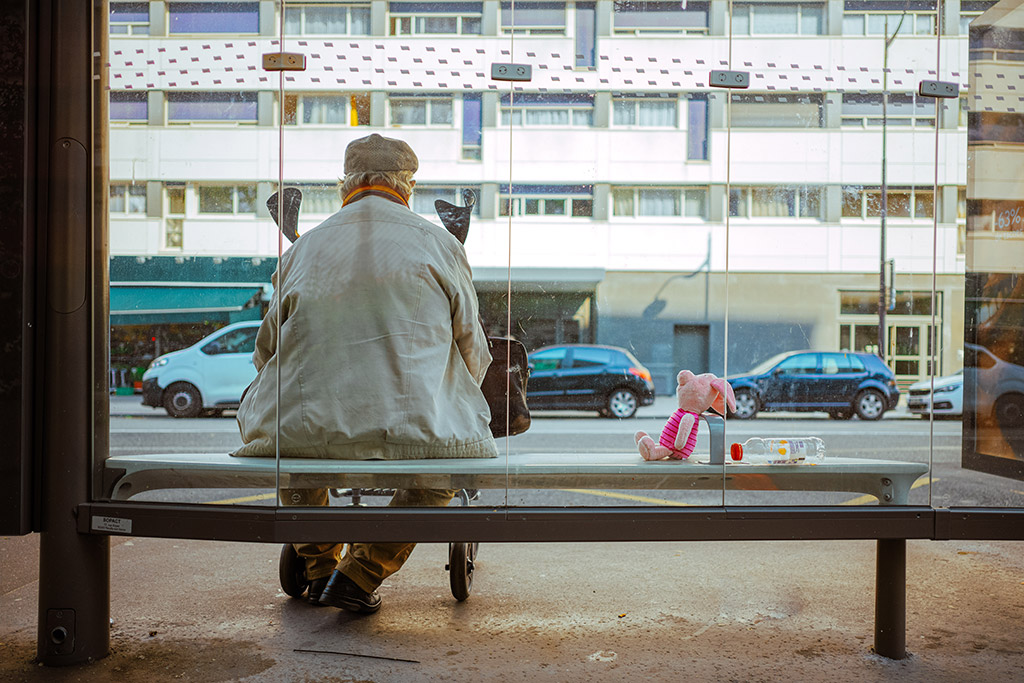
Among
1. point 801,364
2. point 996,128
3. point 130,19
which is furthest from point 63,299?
point 996,128

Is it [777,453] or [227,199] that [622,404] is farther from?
[227,199]

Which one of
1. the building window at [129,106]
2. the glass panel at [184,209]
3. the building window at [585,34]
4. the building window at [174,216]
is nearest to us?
the building window at [129,106]

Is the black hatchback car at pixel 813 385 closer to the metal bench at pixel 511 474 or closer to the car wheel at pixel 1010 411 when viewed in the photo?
the car wheel at pixel 1010 411

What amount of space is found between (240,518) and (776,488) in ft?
6.26

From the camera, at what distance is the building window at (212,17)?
3.62m

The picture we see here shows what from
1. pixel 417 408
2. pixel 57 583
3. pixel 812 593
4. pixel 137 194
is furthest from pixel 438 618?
pixel 137 194


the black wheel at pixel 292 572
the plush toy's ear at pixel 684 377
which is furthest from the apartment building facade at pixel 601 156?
the black wheel at pixel 292 572

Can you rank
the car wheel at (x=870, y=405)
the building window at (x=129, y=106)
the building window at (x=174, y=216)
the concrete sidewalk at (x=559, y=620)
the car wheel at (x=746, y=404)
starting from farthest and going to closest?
1. the car wheel at (x=746, y=404)
2. the car wheel at (x=870, y=405)
3. the building window at (x=174, y=216)
4. the building window at (x=129, y=106)
5. the concrete sidewalk at (x=559, y=620)

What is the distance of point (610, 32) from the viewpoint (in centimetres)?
425

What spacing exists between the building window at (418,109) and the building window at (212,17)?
717 millimetres

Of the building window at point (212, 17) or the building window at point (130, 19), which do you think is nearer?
the building window at point (130, 19)

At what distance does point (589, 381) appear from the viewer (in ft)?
15.8

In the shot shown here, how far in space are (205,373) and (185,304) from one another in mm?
402

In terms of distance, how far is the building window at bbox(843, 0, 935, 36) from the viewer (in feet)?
12.0
